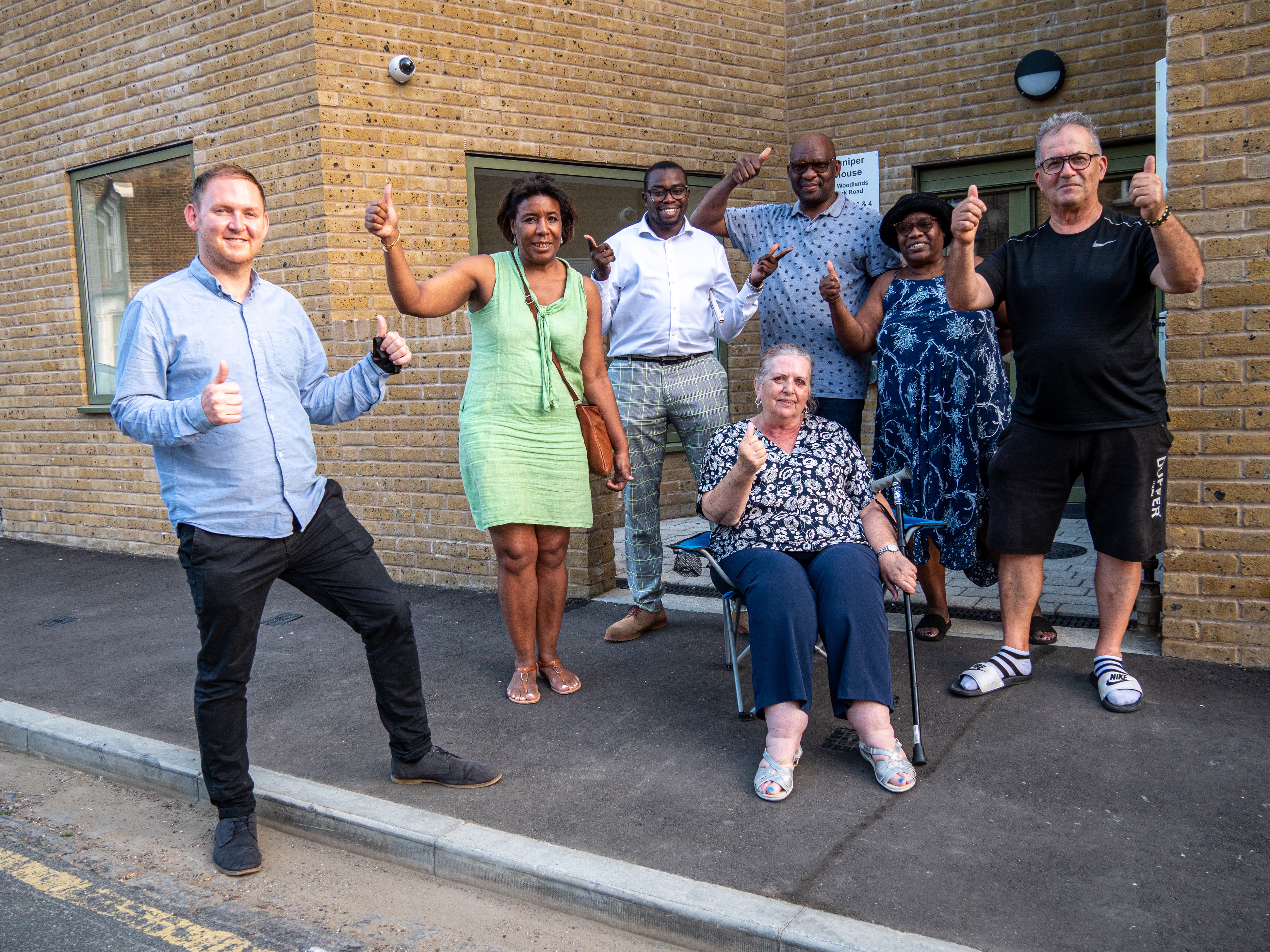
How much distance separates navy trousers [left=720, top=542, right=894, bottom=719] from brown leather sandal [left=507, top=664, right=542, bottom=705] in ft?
3.84

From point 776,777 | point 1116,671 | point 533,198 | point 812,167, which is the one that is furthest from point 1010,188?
point 776,777

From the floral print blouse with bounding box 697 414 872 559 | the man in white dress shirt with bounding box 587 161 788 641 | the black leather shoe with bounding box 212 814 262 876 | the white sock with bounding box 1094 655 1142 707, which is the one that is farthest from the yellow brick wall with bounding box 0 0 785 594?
the black leather shoe with bounding box 212 814 262 876

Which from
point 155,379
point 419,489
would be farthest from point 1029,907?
point 419,489

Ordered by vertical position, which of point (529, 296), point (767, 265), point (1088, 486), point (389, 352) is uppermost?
point (767, 265)

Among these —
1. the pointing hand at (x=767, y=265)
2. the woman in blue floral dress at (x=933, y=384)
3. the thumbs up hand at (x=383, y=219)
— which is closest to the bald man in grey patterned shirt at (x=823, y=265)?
the woman in blue floral dress at (x=933, y=384)

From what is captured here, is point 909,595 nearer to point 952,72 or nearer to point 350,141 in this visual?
point 350,141

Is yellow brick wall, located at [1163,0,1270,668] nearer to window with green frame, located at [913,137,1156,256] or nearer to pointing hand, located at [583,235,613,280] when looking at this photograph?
pointing hand, located at [583,235,613,280]

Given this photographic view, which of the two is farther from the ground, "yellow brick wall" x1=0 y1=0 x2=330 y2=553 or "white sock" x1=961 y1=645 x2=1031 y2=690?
"yellow brick wall" x1=0 y1=0 x2=330 y2=553

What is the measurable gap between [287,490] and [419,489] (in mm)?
3546

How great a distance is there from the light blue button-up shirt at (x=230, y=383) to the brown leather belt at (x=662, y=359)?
1.93 metres

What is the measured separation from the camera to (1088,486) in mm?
4391

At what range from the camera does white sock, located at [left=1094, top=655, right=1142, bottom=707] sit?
4.22 metres

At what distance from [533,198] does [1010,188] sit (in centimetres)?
533

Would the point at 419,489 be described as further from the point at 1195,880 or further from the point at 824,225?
the point at 1195,880
